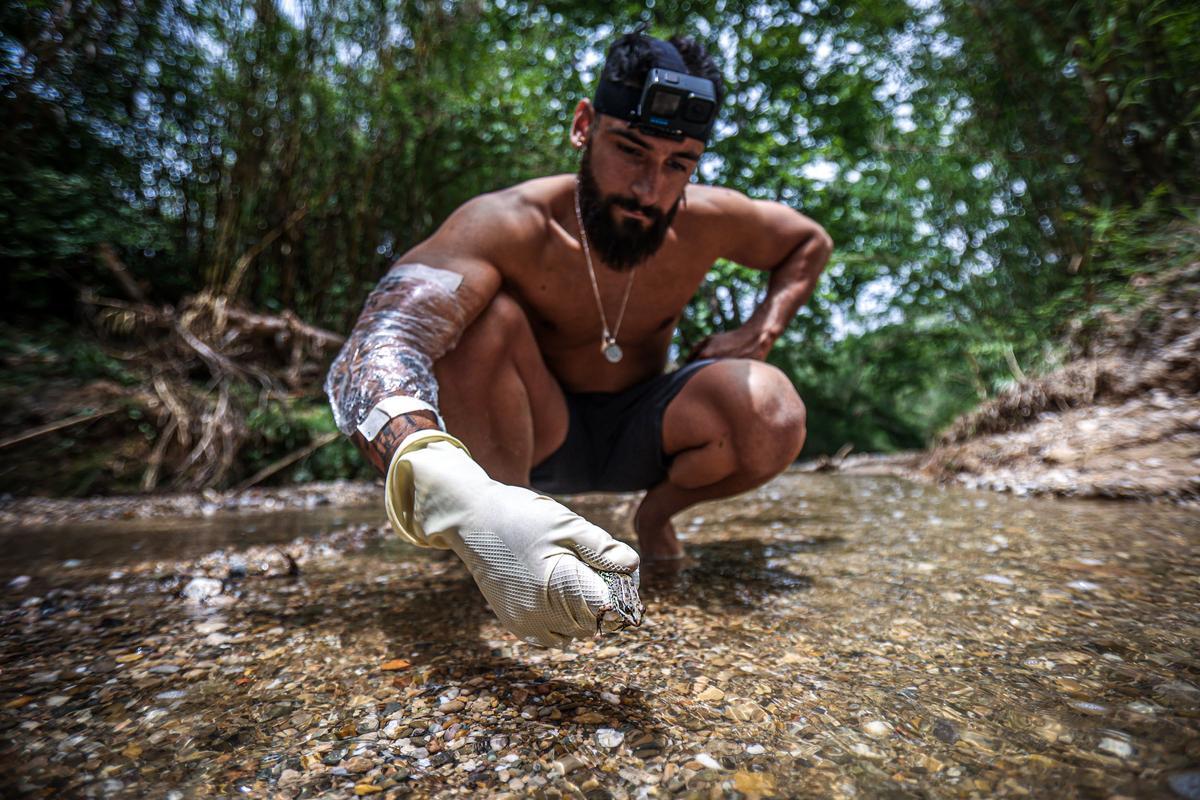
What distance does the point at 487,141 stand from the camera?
4258 mm

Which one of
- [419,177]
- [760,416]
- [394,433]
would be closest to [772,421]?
[760,416]

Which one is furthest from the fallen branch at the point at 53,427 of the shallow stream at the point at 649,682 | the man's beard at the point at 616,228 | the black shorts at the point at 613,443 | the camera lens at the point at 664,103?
the camera lens at the point at 664,103

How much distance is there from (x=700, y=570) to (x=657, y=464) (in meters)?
0.31

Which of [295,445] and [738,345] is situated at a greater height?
[738,345]

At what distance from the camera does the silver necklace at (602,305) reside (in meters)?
1.66

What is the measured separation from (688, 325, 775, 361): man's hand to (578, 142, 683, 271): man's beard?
13.3 inches

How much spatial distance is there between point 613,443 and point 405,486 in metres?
0.91

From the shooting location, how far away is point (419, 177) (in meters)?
4.55

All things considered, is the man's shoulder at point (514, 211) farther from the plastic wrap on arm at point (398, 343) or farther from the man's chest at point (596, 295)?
the plastic wrap on arm at point (398, 343)

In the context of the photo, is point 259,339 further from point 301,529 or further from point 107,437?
point 301,529

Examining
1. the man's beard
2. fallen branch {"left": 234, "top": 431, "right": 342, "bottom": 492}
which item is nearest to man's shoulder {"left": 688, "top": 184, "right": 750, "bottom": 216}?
the man's beard

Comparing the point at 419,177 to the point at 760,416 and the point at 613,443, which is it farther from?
the point at 760,416

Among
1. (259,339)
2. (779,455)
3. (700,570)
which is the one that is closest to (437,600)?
(700,570)

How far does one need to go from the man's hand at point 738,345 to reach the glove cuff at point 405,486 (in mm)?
1054
